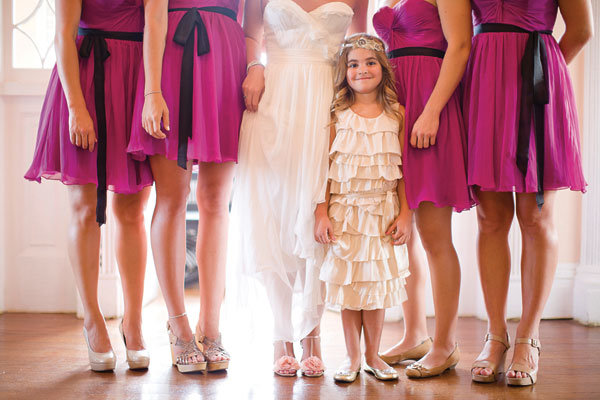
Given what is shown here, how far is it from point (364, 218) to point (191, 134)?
64cm

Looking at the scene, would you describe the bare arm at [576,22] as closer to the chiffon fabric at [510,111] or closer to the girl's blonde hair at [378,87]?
the chiffon fabric at [510,111]

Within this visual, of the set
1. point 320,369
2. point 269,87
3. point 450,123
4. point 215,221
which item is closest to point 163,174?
point 215,221

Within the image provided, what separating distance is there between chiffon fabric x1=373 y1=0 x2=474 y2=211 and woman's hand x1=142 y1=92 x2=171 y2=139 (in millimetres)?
805

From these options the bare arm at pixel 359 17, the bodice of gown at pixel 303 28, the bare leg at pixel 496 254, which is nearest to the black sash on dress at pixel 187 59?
the bodice of gown at pixel 303 28

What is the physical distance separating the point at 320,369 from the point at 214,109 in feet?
3.18

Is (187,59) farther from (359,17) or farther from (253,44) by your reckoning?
(359,17)

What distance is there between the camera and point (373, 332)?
1.87 metres

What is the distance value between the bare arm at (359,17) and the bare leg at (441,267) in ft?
2.36

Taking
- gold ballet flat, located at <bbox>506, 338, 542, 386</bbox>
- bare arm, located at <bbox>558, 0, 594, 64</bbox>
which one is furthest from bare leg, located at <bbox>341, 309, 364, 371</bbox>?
bare arm, located at <bbox>558, 0, 594, 64</bbox>

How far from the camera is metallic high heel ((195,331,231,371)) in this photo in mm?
1948

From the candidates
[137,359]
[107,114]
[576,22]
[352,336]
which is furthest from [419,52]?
[137,359]

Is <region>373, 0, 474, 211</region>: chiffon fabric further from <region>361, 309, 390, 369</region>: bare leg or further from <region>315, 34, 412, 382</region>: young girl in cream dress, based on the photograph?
<region>361, 309, 390, 369</region>: bare leg

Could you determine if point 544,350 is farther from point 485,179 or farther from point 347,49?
point 347,49

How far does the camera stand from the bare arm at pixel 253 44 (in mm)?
1898
